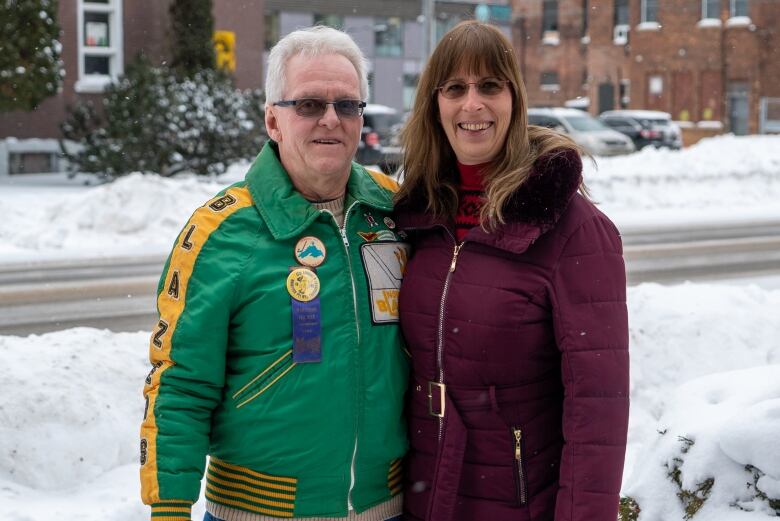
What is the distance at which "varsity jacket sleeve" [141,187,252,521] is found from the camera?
2.74 metres

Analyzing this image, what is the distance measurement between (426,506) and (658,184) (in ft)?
70.3

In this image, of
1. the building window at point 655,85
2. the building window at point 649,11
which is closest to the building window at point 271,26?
the building window at point 649,11

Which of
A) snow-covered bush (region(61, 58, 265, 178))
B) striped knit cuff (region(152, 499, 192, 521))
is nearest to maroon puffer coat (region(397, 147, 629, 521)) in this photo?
striped knit cuff (region(152, 499, 192, 521))

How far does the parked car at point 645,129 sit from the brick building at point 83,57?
17.9 meters

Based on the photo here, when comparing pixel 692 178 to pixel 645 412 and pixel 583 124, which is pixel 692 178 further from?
pixel 645 412

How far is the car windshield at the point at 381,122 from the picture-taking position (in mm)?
28359

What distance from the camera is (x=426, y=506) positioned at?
2.98 m

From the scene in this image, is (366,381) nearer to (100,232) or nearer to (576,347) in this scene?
(576,347)

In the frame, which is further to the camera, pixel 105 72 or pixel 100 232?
pixel 105 72

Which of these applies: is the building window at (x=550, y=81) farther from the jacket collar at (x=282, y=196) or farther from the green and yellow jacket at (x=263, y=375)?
the green and yellow jacket at (x=263, y=375)

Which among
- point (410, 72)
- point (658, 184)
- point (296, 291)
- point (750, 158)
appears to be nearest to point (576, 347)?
point (296, 291)

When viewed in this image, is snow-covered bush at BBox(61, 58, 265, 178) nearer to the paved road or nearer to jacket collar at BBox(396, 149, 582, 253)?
the paved road

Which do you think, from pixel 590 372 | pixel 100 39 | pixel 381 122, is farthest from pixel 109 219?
pixel 590 372

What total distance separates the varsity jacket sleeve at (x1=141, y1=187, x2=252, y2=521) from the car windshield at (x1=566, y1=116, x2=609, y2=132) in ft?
102
